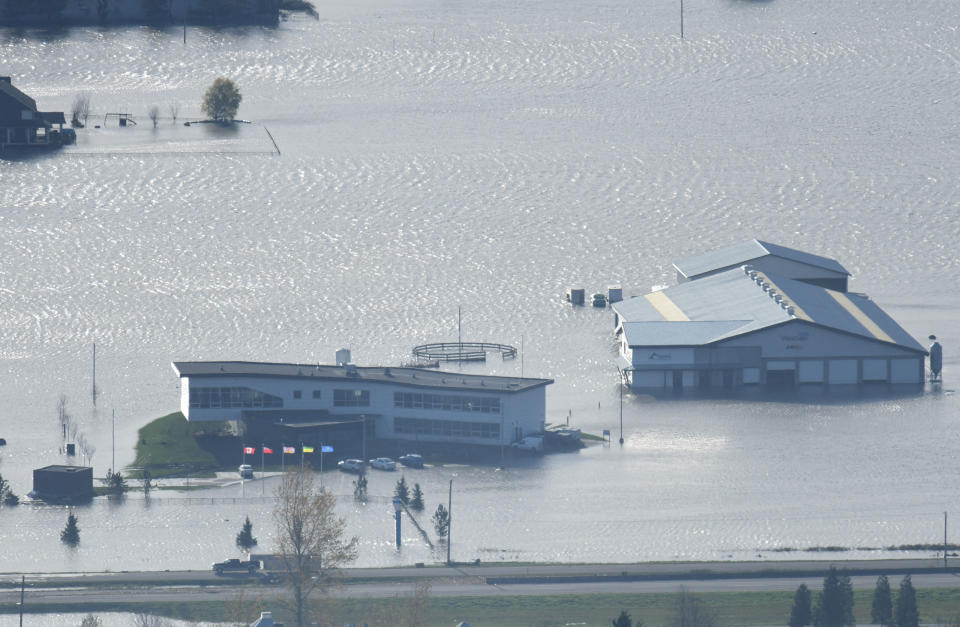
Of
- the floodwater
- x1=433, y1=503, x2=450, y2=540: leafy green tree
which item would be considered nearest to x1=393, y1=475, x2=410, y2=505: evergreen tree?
the floodwater

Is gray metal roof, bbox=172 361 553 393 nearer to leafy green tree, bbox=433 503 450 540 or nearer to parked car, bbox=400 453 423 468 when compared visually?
parked car, bbox=400 453 423 468

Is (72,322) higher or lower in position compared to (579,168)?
lower

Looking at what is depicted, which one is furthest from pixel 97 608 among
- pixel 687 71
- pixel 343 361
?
pixel 687 71

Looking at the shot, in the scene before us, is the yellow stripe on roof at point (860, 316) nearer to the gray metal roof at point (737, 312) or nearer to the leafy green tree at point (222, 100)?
the gray metal roof at point (737, 312)

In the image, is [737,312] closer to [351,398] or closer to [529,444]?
[529,444]

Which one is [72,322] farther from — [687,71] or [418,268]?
→ [687,71]

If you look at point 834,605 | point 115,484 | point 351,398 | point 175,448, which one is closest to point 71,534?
point 115,484
